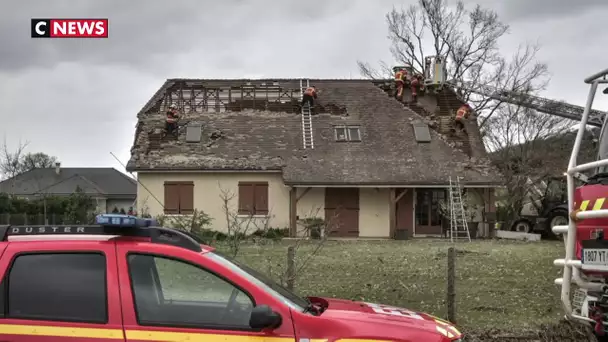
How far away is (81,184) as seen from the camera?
52.2 meters

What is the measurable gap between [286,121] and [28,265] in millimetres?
25840

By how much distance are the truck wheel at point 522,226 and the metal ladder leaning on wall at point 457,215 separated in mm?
3423

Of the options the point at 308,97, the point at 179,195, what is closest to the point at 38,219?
the point at 179,195

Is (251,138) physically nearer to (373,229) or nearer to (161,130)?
(161,130)

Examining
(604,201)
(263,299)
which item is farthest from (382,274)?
(263,299)

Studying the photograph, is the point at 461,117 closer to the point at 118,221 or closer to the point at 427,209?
the point at 427,209

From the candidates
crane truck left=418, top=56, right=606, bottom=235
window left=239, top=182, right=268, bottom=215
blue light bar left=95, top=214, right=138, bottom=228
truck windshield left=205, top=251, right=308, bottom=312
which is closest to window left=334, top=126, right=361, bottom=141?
window left=239, top=182, right=268, bottom=215

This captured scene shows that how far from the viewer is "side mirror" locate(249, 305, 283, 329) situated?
3.57 metres

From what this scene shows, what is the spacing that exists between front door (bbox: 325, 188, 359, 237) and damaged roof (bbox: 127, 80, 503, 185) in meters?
0.98

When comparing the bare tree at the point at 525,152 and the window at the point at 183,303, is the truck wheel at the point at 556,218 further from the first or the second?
the window at the point at 183,303

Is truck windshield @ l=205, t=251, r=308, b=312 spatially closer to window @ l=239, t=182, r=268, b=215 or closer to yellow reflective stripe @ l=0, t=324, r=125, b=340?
yellow reflective stripe @ l=0, t=324, r=125, b=340

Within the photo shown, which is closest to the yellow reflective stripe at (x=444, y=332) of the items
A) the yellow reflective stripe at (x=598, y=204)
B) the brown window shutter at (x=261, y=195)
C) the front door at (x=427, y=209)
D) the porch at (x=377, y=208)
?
the yellow reflective stripe at (x=598, y=204)

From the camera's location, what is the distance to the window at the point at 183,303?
369 cm

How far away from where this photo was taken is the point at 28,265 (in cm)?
378
